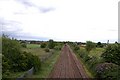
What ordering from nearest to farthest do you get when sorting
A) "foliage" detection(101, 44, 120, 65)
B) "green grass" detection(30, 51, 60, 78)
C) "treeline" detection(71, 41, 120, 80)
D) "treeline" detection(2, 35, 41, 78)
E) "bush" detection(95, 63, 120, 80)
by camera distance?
"bush" detection(95, 63, 120, 80) → "treeline" detection(71, 41, 120, 80) → "treeline" detection(2, 35, 41, 78) → "green grass" detection(30, 51, 60, 78) → "foliage" detection(101, 44, 120, 65)

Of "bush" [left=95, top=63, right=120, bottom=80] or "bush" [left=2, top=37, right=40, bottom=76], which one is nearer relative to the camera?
"bush" [left=95, top=63, right=120, bottom=80]

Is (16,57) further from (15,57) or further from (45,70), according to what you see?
(45,70)

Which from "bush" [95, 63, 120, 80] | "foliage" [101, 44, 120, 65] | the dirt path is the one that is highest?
"foliage" [101, 44, 120, 65]

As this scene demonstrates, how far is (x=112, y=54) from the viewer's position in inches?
882

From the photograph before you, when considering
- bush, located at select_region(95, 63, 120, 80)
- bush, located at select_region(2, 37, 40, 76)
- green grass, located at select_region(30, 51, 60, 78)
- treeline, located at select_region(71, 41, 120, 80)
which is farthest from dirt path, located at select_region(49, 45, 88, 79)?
bush, located at select_region(2, 37, 40, 76)

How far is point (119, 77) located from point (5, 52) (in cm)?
901

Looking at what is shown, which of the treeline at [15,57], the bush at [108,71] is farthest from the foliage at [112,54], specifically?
the treeline at [15,57]

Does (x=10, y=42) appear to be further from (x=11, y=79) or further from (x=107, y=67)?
(x=107, y=67)

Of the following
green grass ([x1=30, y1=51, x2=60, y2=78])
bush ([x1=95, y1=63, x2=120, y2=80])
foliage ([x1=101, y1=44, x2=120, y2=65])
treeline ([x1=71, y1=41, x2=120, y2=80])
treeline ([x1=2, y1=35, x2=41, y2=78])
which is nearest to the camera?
bush ([x1=95, y1=63, x2=120, y2=80])

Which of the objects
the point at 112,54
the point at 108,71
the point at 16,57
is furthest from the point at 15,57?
the point at 112,54

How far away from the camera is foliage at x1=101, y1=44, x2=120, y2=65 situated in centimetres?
2232

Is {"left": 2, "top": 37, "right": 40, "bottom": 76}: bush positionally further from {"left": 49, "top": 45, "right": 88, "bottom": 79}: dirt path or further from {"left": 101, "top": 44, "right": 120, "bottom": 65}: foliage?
{"left": 101, "top": 44, "right": 120, "bottom": 65}: foliage

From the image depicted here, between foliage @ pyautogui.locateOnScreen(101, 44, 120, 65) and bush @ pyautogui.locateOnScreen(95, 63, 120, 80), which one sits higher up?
foliage @ pyautogui.locateOnScreen(101, 44, 120, 65)

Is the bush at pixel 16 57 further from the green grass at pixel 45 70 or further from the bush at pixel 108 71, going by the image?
the bush at pixel 108 71
